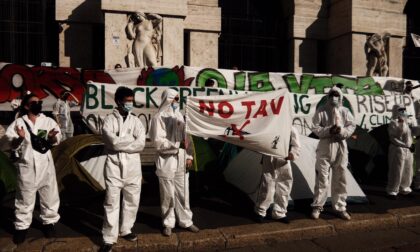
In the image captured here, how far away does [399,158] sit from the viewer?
6.72 m

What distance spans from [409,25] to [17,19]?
15139 millimetres

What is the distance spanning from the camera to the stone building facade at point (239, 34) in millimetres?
10555

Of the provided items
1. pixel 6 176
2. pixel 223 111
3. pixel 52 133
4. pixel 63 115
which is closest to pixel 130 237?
pixel 52 133

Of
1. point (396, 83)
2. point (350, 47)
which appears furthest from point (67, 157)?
point (350, 47)

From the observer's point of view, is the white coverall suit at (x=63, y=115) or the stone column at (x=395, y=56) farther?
the stone column at (x=395, y=56)

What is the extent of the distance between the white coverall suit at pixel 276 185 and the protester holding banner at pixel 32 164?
2.75 metres

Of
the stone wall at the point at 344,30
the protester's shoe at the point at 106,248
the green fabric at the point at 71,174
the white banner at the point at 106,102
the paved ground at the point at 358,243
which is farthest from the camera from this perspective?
the stone wall at the point at 344,30

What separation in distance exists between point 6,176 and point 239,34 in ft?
33.1

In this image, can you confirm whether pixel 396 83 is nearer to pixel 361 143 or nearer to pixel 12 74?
pixel 361 143

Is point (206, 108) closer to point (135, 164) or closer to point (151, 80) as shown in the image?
point (135, 164)

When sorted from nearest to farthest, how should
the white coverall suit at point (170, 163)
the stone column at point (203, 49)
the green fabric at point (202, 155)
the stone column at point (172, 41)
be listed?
1. the white coverall suit at point (170, 163)
2. the green fabric at point (202, 155)
3. the stone column at point (172, 41)
4. the stone column at point (203, 49)

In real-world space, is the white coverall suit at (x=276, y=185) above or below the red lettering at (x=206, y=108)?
below

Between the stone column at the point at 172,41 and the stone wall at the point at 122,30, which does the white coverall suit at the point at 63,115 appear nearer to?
the stone wall at the point at 122,30

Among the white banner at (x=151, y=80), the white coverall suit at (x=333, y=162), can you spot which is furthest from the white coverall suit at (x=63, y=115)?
the white coverall suit at (x=333, y=162)
